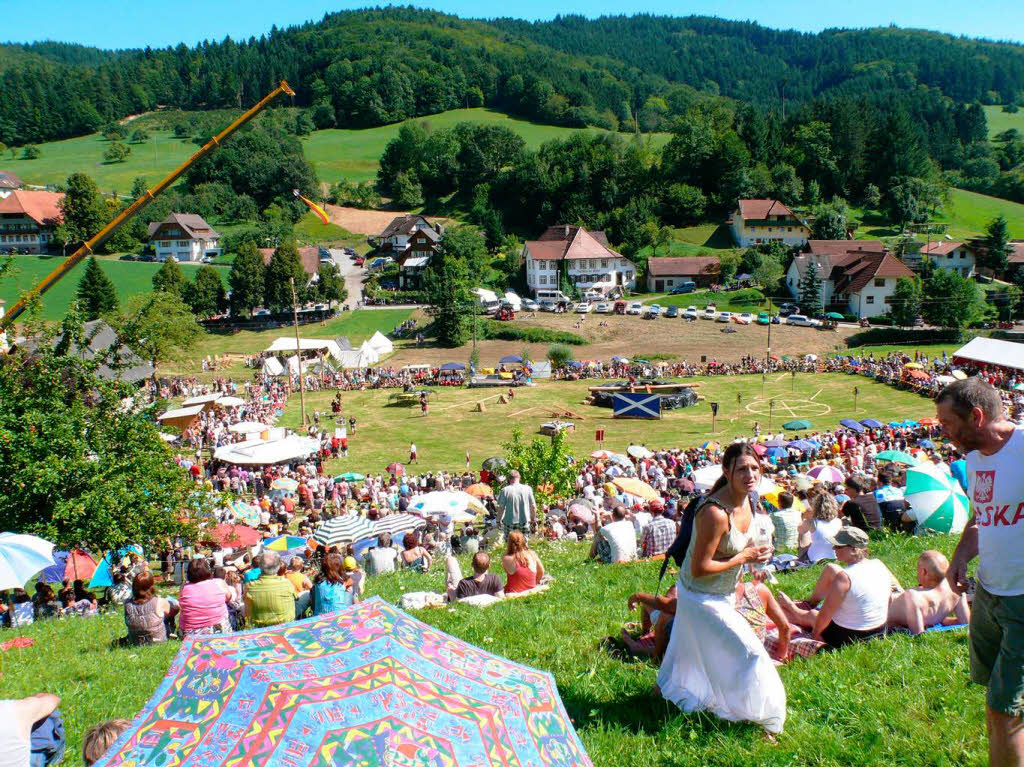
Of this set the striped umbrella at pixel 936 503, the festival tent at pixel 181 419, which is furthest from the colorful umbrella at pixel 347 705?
the festival tent at pixel 181 419

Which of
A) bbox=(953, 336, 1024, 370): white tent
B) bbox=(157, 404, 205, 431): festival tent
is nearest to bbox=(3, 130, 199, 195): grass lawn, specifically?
bbox=(157, 404, 205, 431): festival tent

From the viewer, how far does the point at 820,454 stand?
26562mm

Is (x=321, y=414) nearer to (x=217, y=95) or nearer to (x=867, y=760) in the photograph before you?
(x=867, y=760)

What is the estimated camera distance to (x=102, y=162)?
135m

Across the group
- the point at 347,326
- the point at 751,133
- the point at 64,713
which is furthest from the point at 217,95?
the point at 64,713

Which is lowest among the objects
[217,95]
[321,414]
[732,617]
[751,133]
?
[321,414]

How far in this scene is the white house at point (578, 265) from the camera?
8262 cm

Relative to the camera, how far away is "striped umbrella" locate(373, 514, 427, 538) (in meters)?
17.2

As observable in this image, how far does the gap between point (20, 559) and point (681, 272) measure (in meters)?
75.6

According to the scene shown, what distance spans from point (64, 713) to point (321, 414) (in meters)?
33.5

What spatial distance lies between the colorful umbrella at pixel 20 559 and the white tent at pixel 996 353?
1565 inches

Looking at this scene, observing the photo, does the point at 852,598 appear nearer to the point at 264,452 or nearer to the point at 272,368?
the point at 264,452

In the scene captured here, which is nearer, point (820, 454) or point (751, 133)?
point (820, 454)

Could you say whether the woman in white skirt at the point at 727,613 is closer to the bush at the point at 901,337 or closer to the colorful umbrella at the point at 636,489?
the colorful umbrella at the point at 636,489
